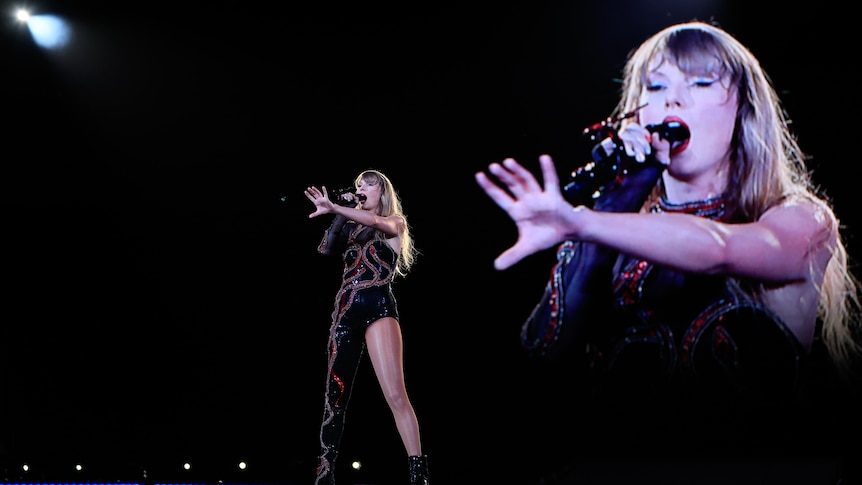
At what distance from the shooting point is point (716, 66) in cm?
310

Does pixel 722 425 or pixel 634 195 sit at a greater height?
pixel 634 195

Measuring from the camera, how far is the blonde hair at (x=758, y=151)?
118 inches

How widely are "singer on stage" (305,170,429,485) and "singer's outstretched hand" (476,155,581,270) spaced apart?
3.50 ft

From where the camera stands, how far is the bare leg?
326cm

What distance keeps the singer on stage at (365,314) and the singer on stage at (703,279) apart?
641 mm

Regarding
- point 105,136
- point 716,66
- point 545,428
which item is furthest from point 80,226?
point 716,66

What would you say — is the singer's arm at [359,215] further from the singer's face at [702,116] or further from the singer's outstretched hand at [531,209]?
the singer's face at [702,116]

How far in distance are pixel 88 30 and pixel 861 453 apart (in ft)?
14.4

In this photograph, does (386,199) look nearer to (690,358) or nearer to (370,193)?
(370,193)

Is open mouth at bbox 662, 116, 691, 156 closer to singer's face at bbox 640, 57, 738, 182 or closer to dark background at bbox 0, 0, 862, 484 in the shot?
singer's face at bbox 640, 57, 738, 182

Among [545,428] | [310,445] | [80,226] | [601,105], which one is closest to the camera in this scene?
[601,105]

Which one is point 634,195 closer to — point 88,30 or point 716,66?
point 716,66

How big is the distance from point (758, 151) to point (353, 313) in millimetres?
1759

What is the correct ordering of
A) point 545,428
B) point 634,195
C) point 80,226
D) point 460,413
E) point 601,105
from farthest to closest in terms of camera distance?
point 80,226, point 460,413, point 545,428, point 601,105, point 634,195
